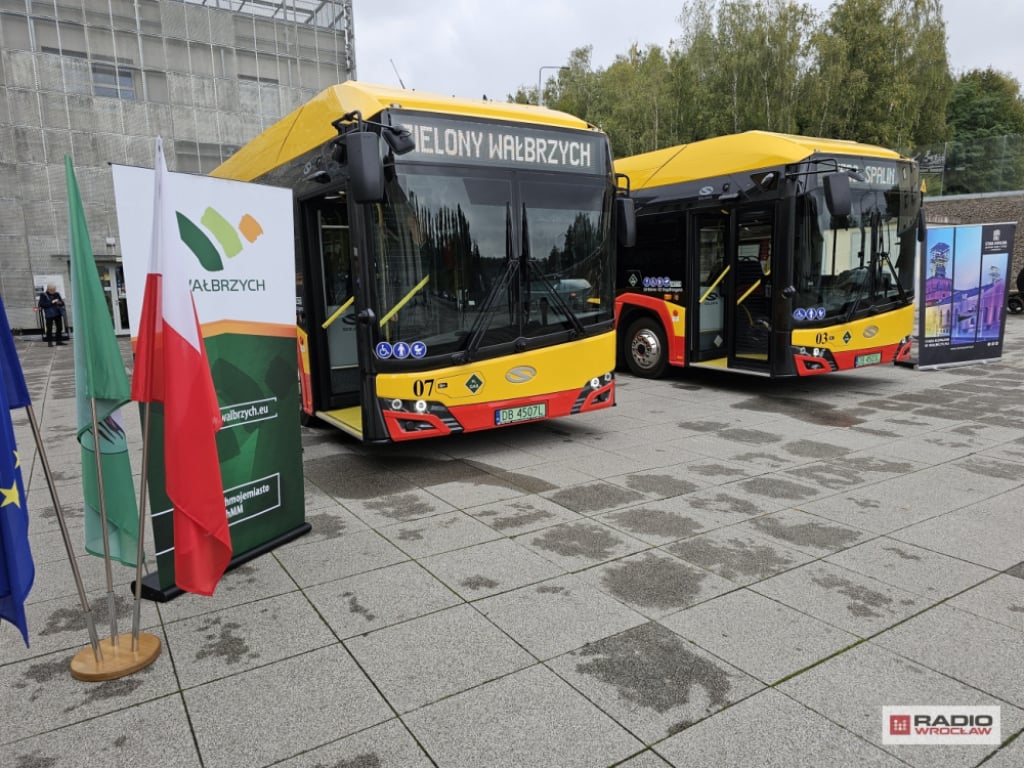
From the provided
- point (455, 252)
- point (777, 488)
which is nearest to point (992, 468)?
point (777, 488)

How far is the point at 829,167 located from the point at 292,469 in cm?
759

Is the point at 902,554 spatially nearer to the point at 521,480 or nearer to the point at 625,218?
the point at 521,480

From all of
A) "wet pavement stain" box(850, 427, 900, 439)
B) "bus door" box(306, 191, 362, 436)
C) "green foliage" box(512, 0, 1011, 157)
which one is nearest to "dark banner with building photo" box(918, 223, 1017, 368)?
"wet pavement stain" box(850, 427, 900, 439)

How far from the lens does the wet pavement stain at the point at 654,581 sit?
12.3ft

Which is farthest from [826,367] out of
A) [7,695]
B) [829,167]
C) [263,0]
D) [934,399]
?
[263,0]

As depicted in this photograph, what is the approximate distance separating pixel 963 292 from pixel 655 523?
30.7 feet

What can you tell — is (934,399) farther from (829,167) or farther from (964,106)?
(964,106)

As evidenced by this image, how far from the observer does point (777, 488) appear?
567 cm

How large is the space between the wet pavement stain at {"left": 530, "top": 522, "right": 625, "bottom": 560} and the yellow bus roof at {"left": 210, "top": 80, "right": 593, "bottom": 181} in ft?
12.1

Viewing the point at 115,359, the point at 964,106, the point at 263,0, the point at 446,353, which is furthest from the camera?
the point at 964,106

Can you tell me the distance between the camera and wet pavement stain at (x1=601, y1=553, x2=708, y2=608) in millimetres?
3756

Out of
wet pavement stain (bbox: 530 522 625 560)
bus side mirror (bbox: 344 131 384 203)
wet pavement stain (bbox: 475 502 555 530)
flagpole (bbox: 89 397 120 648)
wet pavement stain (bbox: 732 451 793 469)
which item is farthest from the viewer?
wet pavement stain (bbox: 732 451 793 469)

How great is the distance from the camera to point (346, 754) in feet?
8.40

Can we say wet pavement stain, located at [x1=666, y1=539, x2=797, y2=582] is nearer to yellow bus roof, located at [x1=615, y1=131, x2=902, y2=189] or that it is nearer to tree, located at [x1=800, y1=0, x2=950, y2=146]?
yellow bus roof, located at [x1=615, y1=131, x2=902, y2=189]
